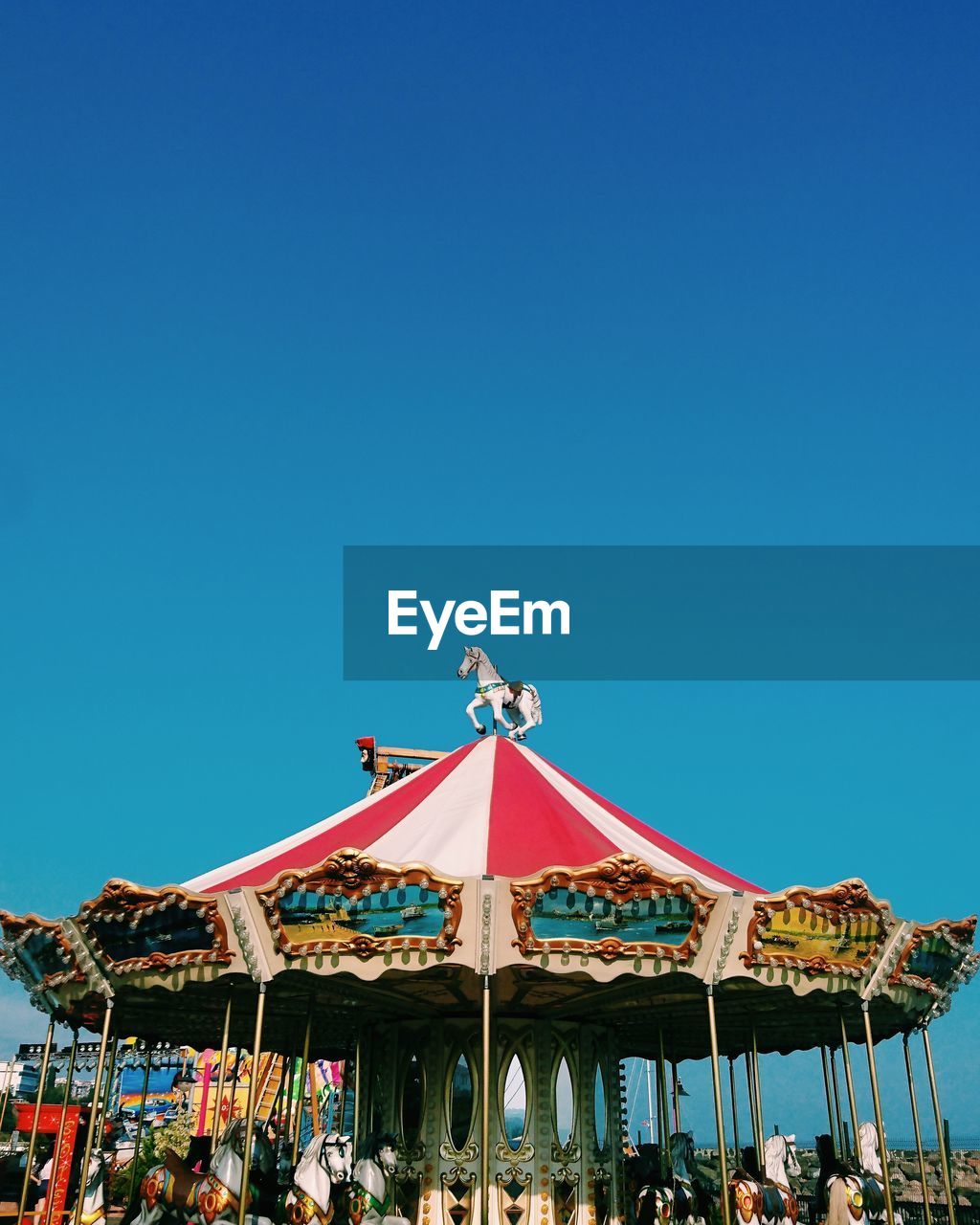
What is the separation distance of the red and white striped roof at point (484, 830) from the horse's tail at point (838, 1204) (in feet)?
8.91

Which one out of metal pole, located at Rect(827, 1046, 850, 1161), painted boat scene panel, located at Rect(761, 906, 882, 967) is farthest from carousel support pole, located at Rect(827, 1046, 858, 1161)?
painted boat scene panel, located at Rect(761, 906, 882, 967)

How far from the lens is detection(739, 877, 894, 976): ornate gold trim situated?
846 centimetres

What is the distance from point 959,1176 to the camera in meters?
30.8

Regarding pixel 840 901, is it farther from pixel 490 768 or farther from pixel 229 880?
pixel 229 880

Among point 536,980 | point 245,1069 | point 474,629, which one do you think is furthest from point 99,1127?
point 245,1069

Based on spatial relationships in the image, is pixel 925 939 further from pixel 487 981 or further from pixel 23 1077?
pixel 23 1077

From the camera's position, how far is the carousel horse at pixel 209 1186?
855 centimetres

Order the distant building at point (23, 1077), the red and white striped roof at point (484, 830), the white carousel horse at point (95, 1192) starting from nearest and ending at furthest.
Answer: the red and white striped roof at point (484, 830)
the white carousel horse at point (95, 1192)
the distant building at point (23, 1077)

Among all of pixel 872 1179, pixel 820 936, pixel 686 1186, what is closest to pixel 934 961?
pixel 820 936

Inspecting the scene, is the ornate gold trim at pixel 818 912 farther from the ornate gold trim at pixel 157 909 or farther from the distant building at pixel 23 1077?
the distant building at pixel 23 1077

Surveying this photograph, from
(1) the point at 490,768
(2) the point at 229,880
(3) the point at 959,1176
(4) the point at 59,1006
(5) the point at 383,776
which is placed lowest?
(3) the point at 959,1176

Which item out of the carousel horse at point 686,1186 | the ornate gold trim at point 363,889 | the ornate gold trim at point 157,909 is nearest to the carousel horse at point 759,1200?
the carousel horse at point 686,1186

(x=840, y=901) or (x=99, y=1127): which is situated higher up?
(x=840, y=901)

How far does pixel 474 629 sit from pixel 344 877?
513 cm
